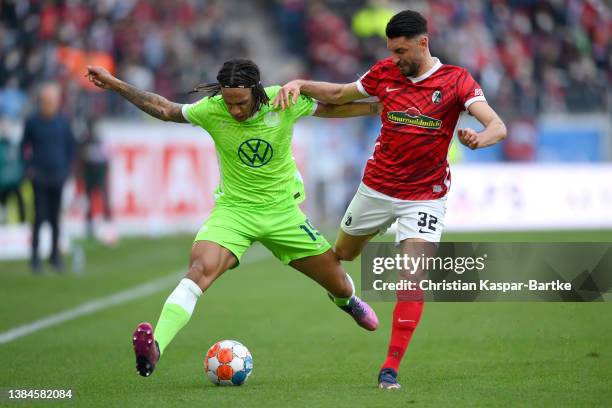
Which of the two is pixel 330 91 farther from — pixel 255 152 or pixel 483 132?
pixel 483 132

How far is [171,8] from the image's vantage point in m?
27.4

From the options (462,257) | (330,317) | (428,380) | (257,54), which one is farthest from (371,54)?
(428,380)

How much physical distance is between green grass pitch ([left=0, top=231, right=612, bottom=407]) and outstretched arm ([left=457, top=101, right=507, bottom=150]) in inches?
65.2

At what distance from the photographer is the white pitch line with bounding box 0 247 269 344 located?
11.6 metres

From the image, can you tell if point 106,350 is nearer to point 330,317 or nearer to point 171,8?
point 330,317

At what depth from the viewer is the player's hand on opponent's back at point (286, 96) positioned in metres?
8.38

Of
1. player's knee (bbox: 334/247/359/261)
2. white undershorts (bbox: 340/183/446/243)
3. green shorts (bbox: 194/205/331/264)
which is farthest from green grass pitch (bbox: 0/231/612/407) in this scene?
white undershorts (bbox: 340/183/446/243)

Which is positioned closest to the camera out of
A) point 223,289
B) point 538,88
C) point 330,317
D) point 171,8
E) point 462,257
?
point 462,257

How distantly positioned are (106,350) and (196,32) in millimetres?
17265

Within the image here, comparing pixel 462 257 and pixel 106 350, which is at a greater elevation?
pixel 462 257

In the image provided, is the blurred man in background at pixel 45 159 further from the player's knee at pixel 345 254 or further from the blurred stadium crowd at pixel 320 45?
the player's knee at pixel 345 254

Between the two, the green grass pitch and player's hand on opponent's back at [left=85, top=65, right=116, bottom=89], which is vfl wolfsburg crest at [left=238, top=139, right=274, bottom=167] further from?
the green grass pitch

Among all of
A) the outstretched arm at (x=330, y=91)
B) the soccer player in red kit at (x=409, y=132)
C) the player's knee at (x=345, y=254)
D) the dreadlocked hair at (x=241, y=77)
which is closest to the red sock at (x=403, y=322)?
the soccer player in red kit at (x=409, y=132)

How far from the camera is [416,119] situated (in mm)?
8391
